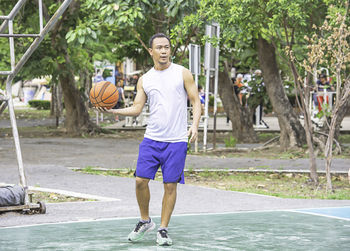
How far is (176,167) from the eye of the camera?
6973 mm

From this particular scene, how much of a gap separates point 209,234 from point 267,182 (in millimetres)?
5447

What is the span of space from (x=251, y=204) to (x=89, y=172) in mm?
4545

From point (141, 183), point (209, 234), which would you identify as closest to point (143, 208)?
point (141, 183)

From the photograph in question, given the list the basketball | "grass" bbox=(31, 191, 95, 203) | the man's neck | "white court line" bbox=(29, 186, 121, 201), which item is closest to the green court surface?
the basketball

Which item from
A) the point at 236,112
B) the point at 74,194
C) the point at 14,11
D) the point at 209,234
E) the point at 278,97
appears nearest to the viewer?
the point at 209,234

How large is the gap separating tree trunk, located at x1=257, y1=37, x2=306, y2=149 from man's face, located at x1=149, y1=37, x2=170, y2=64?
1087cm

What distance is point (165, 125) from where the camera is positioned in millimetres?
6934

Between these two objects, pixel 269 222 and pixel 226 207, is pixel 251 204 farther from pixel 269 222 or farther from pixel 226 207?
pixel 269 222

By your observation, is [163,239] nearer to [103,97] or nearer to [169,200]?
[169,200]

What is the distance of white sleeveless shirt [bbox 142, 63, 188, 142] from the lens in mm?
6914

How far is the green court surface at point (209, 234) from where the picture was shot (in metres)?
6.63

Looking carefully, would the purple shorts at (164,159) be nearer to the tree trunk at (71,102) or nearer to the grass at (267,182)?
the grass at (267,182)

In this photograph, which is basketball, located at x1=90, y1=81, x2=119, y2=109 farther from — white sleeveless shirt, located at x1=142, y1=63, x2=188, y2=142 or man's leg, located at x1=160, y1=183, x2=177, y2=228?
man's leg, located at x1=160, y1=183, x2=177, y2=228

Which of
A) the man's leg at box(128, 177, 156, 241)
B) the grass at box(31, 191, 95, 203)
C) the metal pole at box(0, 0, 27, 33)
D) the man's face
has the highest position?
the metal pole at box(0, 0, 27, 33)
